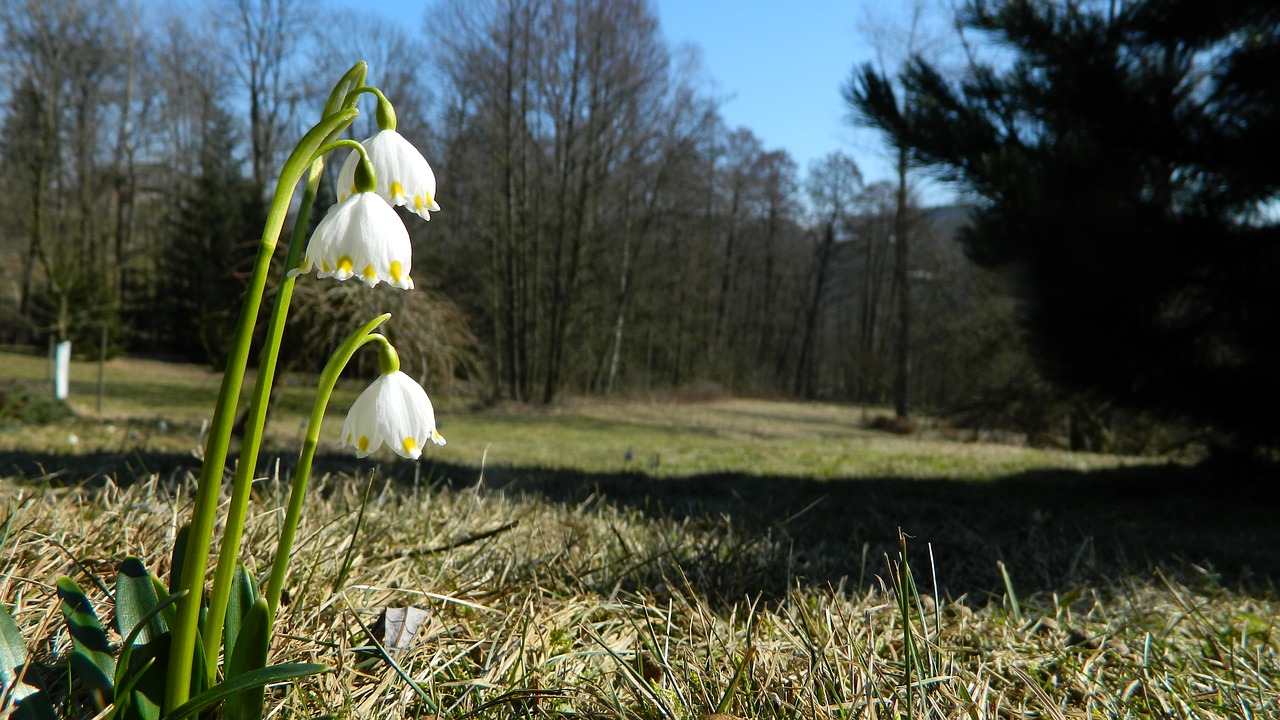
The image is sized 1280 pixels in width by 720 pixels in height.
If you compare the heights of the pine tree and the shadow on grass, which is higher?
the pine tree

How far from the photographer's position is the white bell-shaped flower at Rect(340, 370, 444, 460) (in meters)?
1.06

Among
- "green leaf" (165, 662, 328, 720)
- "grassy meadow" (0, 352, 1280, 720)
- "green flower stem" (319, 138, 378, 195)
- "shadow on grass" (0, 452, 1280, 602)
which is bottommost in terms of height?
"shadow on grass" (0, 452, 1280, 602)

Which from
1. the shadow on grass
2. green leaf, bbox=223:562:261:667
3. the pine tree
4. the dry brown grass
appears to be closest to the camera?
green leaf, bbox=223:562:261:667

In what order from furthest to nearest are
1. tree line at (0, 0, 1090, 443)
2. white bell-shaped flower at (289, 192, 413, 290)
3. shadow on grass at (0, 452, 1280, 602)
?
tree line at (0, 0, 1090, 443) < shadow on grass at (0, 452, 1280, 602) < white bell-shaped flower at (289, 192, 413, 290)

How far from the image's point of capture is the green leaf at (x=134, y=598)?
1027mm

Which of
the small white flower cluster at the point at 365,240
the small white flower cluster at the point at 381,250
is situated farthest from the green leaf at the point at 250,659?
the small white flower cluster at the point at 365,240

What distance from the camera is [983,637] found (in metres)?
1.64

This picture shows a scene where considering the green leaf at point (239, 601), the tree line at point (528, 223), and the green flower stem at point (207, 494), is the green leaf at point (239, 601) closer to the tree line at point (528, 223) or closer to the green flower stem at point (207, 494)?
the green flower stem at point (207, 494)

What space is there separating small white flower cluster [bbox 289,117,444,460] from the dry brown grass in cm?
34

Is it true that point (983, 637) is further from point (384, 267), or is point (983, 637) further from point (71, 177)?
point (71, 177)

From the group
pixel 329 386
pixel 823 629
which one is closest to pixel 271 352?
pixel 329 386

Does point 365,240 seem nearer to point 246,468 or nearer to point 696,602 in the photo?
point 246,468

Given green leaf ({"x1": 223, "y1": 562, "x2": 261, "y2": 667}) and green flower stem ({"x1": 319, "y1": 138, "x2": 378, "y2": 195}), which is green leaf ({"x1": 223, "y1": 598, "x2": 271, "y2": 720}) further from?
green flower stem ({"x1": 319, "y1": 138, "x2": 378, "y2": 195})

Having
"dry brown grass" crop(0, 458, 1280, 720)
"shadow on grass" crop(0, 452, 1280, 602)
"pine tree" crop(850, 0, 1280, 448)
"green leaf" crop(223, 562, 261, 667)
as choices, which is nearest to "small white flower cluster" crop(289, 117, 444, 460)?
"green leaf" crop(223, 562, 261, 667)
